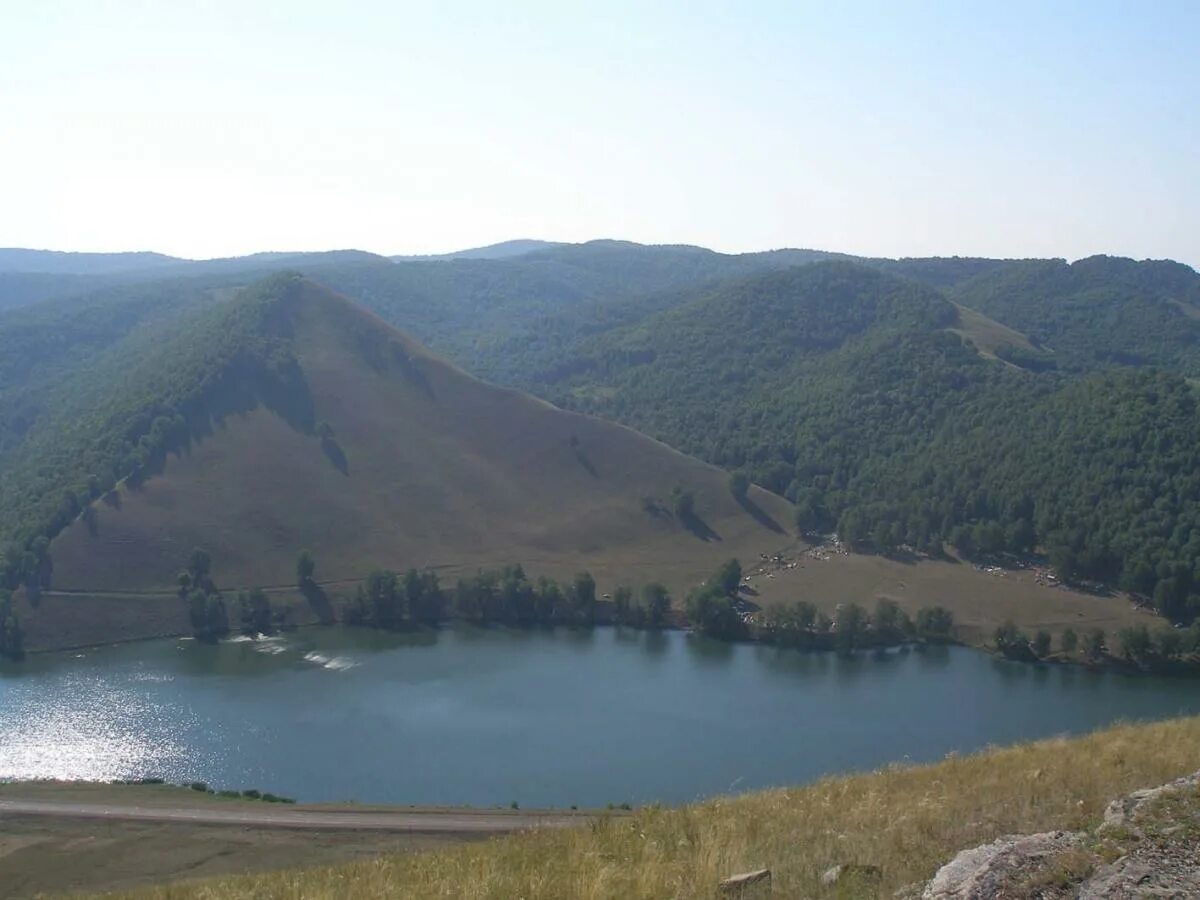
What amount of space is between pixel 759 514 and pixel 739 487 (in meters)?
2.04

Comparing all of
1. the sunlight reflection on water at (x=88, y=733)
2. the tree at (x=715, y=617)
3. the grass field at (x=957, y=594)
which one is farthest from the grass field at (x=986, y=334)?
the sunlight reflection on water at (x=88, y=733)

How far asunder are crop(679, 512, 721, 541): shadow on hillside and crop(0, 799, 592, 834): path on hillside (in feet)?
101

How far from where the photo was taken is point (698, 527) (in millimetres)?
51844

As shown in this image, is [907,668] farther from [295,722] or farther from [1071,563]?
[295,722]

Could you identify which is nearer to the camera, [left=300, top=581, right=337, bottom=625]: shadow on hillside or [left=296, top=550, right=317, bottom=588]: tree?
[left=300, top=581, right=337, bottom=625]: shadow on hillside

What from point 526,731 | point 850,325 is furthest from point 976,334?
point 526,731

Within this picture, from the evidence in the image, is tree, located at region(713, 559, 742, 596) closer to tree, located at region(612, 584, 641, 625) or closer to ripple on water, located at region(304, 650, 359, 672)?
tree, located at region(612, 584, 641, 625)

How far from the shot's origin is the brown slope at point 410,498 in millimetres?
45625

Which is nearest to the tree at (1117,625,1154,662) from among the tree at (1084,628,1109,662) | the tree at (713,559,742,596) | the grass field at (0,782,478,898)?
the tree at (1084,628,1109,662)

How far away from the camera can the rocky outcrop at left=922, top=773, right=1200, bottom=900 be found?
16.4 ft

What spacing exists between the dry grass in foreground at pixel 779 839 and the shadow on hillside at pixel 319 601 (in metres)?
35.5

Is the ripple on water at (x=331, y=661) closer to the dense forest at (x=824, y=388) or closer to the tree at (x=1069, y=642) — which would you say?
the dense forest at (x=824, y=388)

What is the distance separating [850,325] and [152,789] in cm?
7453

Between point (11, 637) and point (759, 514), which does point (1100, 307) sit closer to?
point (759, 514)
